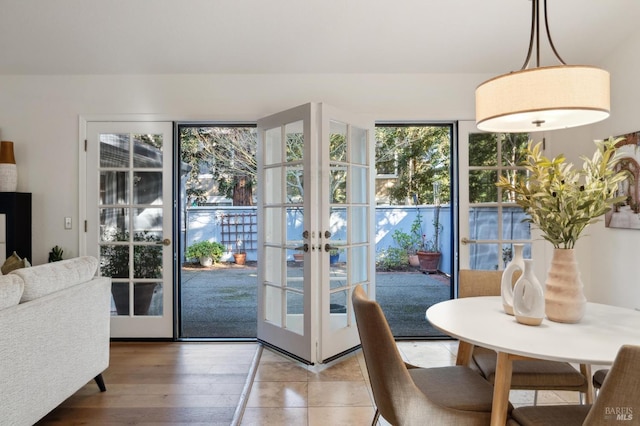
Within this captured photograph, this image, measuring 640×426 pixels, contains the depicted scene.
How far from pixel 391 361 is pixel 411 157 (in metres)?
6.46

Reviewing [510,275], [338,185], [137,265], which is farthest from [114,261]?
[510,275]

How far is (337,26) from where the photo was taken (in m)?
2.71

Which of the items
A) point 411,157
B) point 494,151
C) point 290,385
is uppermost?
Result: point 411,157

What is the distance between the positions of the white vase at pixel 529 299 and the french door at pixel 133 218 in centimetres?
280

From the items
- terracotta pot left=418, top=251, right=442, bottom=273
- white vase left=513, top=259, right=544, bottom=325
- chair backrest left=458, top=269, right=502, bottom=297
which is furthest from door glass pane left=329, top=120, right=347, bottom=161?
terracotta pot left=418, top=251, right=442, bottom=273

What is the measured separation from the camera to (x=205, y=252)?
7.60m

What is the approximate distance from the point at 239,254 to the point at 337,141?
5617 millimetres

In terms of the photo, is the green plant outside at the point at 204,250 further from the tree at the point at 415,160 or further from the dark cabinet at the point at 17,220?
the dark cabinet at the point at 17,220

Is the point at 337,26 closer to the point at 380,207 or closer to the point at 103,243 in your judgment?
the point at 103,243

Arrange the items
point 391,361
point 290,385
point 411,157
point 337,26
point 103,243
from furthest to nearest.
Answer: point 411,157
point 103,243
point 337,26
point 290,385
point 391,361

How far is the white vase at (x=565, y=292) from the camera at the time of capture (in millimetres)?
1447

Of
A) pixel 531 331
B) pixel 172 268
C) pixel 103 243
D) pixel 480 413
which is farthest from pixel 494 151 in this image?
pixel 103 243

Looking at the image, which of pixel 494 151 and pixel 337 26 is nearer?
pixel 337 26

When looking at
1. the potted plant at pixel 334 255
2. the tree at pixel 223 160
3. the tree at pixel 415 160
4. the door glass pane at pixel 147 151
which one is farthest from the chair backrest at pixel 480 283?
the tree at pixel 223 160
